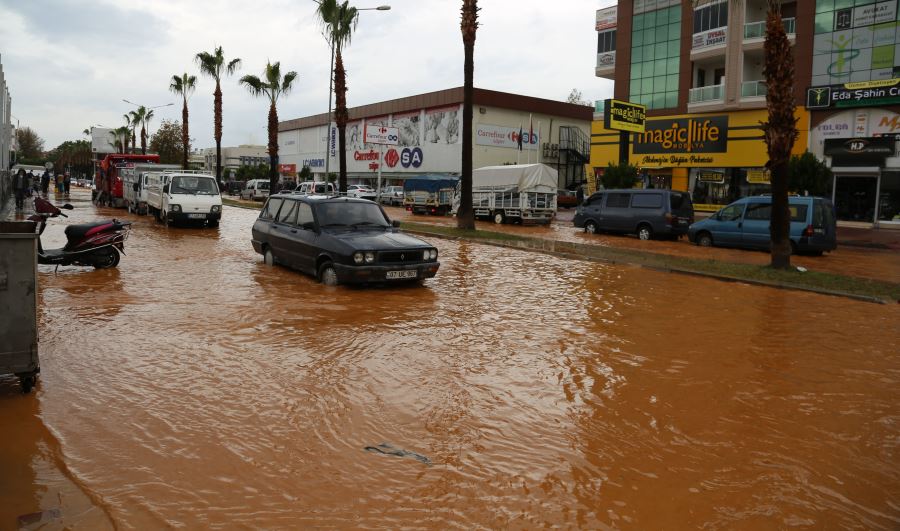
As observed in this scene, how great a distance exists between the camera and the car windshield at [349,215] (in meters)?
11.5

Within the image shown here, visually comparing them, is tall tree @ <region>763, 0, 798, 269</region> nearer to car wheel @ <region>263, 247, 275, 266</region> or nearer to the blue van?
the blue van

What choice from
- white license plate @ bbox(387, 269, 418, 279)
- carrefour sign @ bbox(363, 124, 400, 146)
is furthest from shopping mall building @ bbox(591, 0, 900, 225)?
white license plate @ bbox(387, 269, 418, 279)

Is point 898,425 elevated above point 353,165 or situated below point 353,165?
below

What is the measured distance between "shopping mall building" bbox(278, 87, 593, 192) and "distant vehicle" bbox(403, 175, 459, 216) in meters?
11.4

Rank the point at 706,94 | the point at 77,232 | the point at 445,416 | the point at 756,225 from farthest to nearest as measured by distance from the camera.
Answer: the point at 706,94
the point at 756,225
the point at 77,232
the point at 445,416

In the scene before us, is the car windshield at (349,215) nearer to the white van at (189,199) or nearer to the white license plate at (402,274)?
the white license plate at (402,274)

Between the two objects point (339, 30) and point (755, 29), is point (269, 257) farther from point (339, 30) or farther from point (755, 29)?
point (755, 29)

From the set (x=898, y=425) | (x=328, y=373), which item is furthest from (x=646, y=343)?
(x=328, y=373)

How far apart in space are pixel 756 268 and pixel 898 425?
10174 millimetres

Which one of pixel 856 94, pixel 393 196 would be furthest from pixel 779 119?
pixel 393 196

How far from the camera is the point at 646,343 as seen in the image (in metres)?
7.88

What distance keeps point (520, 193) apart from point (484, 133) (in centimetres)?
2426

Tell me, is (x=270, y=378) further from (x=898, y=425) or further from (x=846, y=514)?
(x=898, y=425)

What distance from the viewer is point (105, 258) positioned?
493 inches
